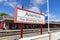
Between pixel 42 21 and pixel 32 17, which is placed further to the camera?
pixel 42 21

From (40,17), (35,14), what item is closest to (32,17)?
(35,14)

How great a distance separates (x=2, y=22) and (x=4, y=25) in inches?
42.5

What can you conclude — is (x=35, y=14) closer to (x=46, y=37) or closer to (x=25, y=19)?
(x=25, y=19)

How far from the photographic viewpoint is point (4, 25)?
44.9 meters

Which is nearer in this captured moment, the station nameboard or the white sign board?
the station nameboard

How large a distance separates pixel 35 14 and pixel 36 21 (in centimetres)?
87

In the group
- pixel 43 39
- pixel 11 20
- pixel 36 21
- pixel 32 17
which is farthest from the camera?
pixel 11 20

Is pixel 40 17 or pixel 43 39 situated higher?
pixel 40 17

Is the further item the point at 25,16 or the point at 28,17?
the point at 28,17

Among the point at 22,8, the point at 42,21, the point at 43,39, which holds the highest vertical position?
the point at 22,8

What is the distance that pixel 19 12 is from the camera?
10359 mm

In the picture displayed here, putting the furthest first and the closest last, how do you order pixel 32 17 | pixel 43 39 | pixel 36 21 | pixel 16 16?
pixel 43 39 → pixel 36 21 → pixel 32 17 → pixel 16 16

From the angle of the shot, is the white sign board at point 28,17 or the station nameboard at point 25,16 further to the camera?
the white sign board at point 28,17

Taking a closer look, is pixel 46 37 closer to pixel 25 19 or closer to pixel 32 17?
pixel 32 17
